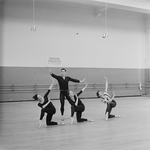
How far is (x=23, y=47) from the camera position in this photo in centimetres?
1099

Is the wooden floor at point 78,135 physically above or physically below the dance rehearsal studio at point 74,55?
below

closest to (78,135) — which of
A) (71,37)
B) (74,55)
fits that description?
(74,55)

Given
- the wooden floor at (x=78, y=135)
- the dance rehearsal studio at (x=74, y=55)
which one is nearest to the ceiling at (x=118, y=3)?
the dance rehearsal studio at (x=74, y=55)

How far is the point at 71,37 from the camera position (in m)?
12.1

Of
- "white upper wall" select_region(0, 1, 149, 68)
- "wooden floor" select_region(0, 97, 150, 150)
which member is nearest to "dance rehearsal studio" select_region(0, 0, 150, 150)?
"white upper wall" select_region(0, 1, 149, 68)

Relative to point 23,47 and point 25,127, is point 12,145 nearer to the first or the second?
point 25,127

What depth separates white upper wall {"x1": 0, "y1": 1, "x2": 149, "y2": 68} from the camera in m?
10.9

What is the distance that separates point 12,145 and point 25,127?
5.05 feet

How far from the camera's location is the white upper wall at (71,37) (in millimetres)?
10898

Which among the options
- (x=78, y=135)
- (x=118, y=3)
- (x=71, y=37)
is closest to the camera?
(x=78, y=135)

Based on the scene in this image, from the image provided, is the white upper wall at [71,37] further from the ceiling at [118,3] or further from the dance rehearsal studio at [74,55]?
the ceiling at [118,3]

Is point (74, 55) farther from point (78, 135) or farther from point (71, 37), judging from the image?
point (78, 135)

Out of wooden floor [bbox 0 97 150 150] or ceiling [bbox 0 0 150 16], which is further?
ceiling [bbox 0 0 150 16]

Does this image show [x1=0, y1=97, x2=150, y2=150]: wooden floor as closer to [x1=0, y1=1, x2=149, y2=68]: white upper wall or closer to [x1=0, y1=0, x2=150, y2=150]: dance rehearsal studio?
[x1=0, y1=0, x2=150, y2=150]: dance rehearsal studio
